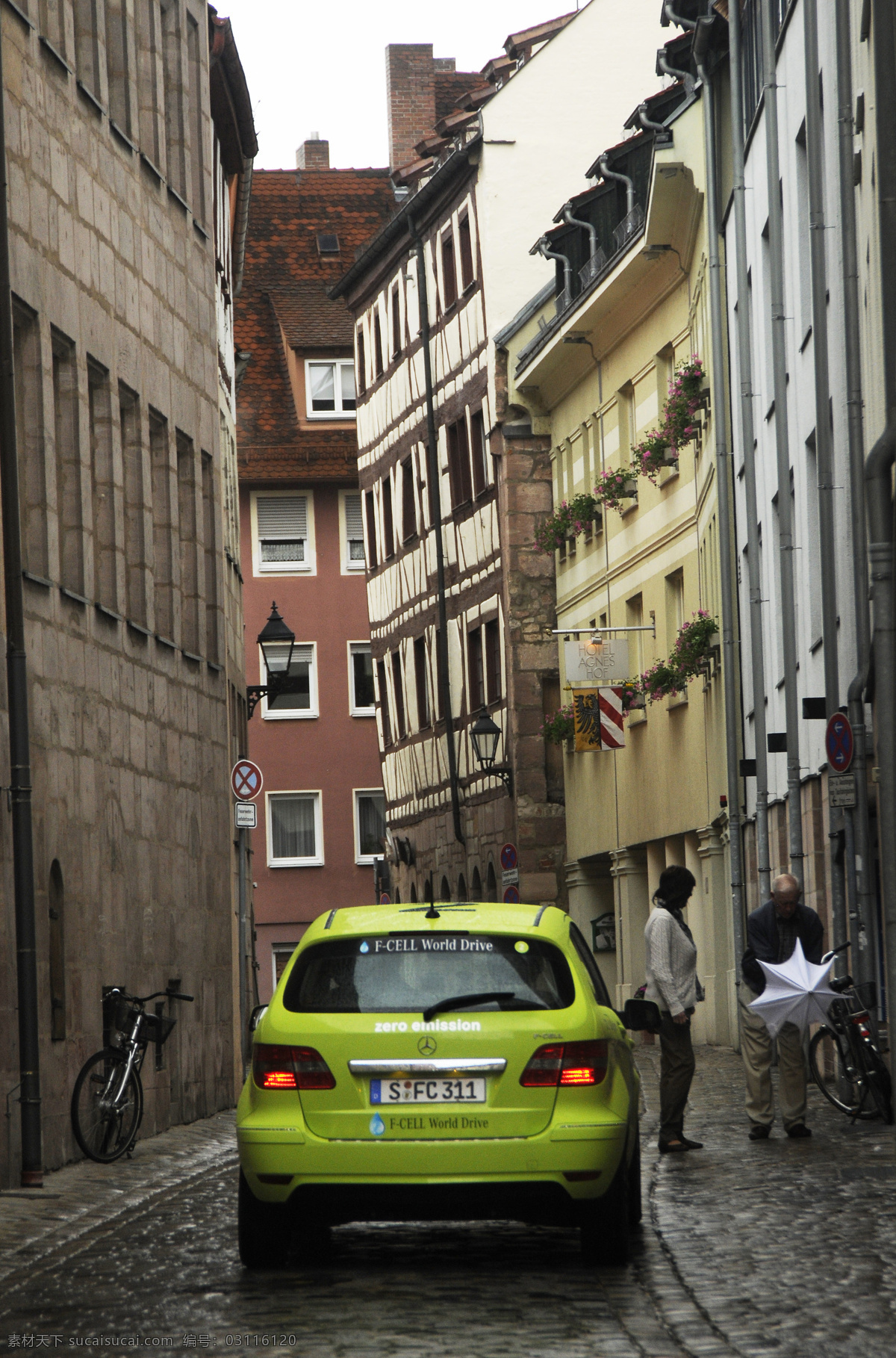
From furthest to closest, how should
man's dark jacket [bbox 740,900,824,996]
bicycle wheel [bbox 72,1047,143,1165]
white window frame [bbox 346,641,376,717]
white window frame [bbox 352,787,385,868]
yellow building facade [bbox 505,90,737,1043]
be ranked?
white window frame [bbox 346,641,376,717] → white window frame [bbox 352,787,385,868] → yellow building facade [bbox 505,90,737,1043] → bicycle wheel [bbox 72,1047,143,1165] → man's dark jacket [bbox 740,900,824,996]

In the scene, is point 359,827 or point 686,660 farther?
point 359,827

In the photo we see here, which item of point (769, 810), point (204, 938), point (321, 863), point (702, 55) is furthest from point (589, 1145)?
point (321, 863)

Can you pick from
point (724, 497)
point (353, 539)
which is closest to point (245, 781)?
point (724, 497)

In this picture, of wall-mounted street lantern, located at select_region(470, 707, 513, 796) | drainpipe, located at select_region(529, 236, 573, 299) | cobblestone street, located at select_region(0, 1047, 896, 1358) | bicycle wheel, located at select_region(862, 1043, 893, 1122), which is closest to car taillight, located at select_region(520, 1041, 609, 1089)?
cobblestone street, located at select_region(0, 1047, 896, 1358)

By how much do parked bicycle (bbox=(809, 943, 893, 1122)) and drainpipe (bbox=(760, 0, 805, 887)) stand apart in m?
5.32

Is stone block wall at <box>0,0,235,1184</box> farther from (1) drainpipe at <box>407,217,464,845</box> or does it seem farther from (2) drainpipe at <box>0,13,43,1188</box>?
(1) drainpipe at <box>407,217,464,845</box>

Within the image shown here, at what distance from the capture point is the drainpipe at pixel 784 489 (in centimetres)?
2227

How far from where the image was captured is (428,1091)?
9188 millimetres

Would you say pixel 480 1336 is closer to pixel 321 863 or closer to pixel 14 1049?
pixel 14 1049

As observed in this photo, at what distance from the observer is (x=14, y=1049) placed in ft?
50.1

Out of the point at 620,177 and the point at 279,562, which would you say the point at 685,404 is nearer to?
the point at 620,177

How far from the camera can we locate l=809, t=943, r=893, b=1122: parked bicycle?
16234mm

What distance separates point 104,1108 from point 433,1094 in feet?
26.5

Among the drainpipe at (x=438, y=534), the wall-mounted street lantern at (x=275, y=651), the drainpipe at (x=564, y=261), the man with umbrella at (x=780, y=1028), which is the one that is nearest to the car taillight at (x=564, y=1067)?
the man with umbrella at (x=780, y=1028)
